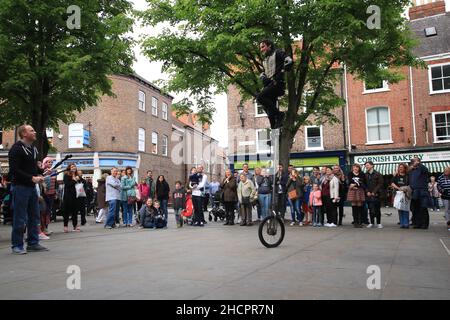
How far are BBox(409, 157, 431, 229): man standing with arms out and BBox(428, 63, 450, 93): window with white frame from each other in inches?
775

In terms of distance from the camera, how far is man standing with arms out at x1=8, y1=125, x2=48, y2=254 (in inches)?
271

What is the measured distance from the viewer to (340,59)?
14.8m

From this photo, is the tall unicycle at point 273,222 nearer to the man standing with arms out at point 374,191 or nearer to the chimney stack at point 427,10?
the man standing with arms out at point 374,191

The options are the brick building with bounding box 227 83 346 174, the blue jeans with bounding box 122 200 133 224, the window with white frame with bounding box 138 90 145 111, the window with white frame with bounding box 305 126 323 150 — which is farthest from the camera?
the window with white frame with bounding box 138 90 145 111

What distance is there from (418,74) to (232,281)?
29.4 metres

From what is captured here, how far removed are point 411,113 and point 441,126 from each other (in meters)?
2.18

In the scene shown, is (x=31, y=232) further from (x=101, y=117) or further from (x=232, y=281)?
(x=101, y=117)

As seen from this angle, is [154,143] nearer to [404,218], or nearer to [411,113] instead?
[411,113]

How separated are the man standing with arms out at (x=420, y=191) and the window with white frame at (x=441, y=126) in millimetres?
18727

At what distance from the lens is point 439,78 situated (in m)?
28.4

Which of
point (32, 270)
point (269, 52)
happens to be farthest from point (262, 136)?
point (32, 270)

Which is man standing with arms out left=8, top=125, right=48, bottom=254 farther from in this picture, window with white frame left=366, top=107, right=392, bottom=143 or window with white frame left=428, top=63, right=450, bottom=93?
window with white frame left=428, top=63, right=450, bottom=93

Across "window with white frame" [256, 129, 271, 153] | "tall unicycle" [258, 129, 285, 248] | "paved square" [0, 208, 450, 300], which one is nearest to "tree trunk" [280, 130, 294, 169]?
"paved square" [0, 208, 450, 300]

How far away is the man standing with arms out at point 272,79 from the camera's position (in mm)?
6613
